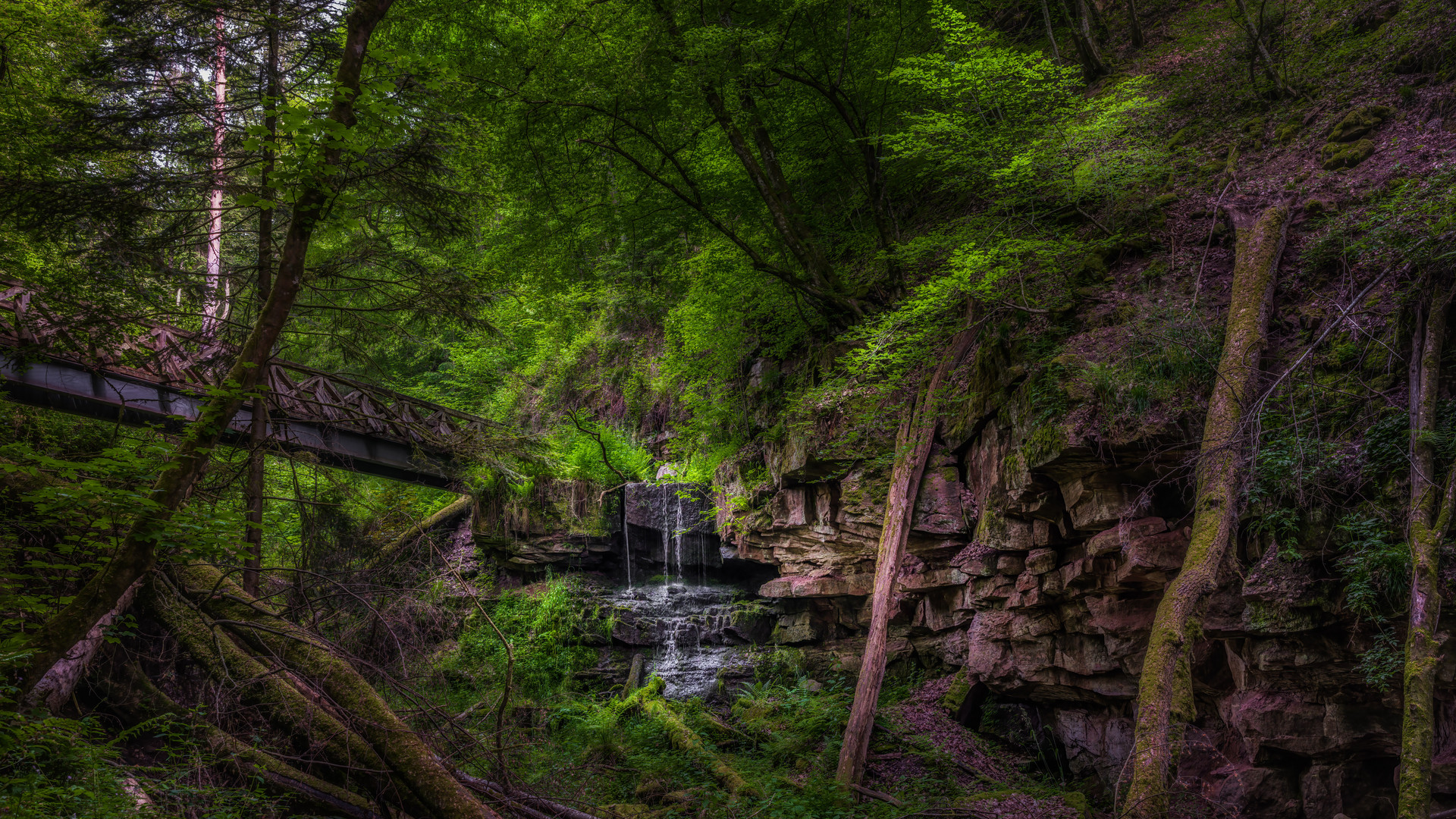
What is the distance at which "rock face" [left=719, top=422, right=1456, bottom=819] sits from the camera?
209 inches

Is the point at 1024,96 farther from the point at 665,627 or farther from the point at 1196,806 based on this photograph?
the point at 665,627

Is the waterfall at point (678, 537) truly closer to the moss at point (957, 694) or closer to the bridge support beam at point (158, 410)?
the bridge support beam at point (158, 410)

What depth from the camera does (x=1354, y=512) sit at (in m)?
5.00

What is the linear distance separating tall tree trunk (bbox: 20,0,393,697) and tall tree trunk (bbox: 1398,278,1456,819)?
23.1 feet

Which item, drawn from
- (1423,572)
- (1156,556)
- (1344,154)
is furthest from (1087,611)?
(1344,154)

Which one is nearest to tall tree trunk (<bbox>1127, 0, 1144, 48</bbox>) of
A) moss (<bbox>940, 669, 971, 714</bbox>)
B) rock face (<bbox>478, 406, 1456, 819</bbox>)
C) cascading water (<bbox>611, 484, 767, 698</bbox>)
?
rock face (<bbox>478, 406, 1456, 819</bbox>)

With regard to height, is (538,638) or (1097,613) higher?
(1097,613)

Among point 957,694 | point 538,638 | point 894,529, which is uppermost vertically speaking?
point 894,529

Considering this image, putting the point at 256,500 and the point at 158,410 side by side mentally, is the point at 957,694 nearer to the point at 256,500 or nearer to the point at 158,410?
the point at 256,500

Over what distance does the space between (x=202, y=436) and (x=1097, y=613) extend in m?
7.90

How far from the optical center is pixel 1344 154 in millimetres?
6582

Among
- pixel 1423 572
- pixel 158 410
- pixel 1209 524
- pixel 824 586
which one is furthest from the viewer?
pixel 824 586

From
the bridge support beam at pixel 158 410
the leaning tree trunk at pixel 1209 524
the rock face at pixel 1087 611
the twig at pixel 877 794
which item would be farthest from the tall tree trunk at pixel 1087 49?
the bridge support beam at pixel 158 410

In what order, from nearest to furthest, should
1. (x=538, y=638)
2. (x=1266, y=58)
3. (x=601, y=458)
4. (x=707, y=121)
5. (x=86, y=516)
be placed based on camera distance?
1. (x=86, y=516)
2. (x=1266, y=58)
3. (x=707, y=121)
4. (x=538, y=638)
5. (x=601, y=458)
